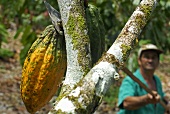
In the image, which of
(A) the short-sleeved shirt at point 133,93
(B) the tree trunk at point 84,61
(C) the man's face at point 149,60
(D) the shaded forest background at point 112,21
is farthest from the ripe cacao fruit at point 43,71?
(C) the man's face at point 149,60

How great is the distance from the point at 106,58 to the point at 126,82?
2.42 metres

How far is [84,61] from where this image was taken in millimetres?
1068

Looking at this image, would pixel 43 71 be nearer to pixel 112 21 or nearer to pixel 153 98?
pixel 153 98

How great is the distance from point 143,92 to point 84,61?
2.42m

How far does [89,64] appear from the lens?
1.08m

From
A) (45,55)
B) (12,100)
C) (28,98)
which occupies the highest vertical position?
(45,55)

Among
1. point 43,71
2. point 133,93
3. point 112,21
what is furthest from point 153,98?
point 43,71

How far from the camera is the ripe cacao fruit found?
130 centimetres

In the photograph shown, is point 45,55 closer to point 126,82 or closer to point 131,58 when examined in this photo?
point 126,82

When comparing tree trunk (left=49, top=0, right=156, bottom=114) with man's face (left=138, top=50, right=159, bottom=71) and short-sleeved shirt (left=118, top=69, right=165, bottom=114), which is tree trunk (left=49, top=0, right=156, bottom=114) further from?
man's face (left=138, top=50, right=159, bottom=71)

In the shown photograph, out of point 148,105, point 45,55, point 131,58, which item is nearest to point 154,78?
point 148,105

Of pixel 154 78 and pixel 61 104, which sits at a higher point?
pixel 61 104

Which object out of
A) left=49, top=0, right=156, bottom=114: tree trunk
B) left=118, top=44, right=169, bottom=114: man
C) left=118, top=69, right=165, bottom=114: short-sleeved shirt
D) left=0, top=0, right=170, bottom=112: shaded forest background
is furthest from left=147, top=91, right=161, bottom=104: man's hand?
left=49, top=0, right=156, bottom=114: tree trunk

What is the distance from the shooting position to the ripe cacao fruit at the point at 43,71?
1305 millimetres
